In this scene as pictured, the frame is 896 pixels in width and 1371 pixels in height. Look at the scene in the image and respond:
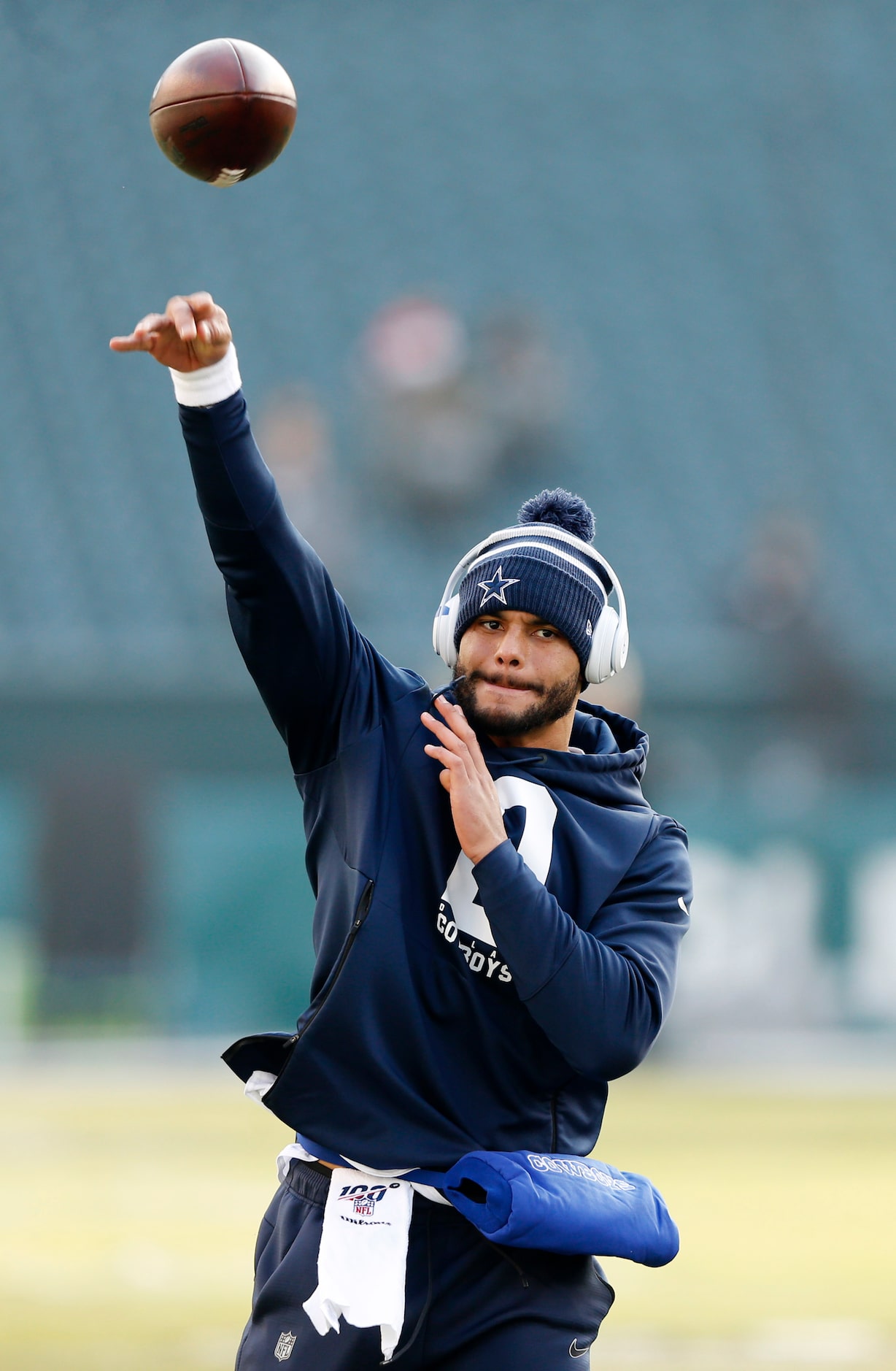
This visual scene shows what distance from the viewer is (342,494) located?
727 inches

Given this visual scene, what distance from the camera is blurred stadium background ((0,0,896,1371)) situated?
10.1 meters

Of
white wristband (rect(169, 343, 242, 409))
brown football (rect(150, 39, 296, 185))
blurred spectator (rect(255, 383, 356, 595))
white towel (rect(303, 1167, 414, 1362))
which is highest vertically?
blurred spectator (rect(255, 383, 356, 595))

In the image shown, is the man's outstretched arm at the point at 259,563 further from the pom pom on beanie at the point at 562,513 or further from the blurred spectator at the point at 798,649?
the blurred spectator at the point at 798,649

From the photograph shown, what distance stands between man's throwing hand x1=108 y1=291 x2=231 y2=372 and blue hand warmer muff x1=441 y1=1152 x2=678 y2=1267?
1.20 m

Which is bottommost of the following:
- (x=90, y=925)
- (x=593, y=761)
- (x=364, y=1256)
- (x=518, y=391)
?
(x=364, y=1256)

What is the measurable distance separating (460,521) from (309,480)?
286cm

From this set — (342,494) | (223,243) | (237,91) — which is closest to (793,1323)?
(237,91)

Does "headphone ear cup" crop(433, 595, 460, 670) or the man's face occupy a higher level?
"headphone ear cup" crop(433, 595, 460, 670)

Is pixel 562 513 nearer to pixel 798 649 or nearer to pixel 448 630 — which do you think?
pixel 448 630

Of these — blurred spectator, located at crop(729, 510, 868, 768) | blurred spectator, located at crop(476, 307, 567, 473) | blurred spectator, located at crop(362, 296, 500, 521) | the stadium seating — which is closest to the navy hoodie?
blurred spectator, located at crop(729, 510, 868, 768)

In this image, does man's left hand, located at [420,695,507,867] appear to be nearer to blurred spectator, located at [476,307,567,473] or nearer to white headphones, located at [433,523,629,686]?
white headphones, located at [433,523,629,686]

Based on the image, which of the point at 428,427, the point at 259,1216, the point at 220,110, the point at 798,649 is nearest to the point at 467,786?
the point at 220,110

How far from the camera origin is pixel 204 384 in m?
3.07

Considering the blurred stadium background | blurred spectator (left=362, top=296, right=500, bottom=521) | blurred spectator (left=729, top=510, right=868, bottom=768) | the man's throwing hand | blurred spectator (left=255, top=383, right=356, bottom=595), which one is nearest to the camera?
the man's throwing hand
